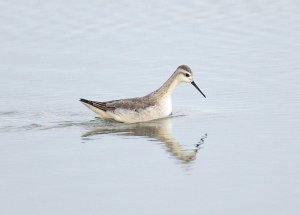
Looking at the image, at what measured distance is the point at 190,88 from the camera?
67.3 ft

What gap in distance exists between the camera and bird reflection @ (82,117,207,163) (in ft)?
50.3

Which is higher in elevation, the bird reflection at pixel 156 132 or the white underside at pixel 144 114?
the white underside at pixel 144 114

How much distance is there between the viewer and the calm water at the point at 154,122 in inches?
512

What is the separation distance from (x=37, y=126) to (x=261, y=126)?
13.7 feet

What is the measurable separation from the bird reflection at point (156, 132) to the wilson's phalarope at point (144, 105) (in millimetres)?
177

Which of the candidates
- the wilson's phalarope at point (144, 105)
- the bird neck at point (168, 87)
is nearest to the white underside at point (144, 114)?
the wilson's phalarope at point (144, 105)

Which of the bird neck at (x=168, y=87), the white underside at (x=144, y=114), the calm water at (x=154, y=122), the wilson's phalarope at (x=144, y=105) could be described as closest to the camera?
the calm water at (x=154, y=122)

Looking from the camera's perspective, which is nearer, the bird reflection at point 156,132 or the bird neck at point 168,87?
the bird reflection at point 156,132

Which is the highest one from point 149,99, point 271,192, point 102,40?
point 102,40

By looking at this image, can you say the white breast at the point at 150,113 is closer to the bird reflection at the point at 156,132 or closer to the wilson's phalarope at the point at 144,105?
the wilson's phalarope at the point at 144,105

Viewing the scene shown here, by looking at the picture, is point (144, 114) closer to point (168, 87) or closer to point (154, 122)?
point (154, 122)

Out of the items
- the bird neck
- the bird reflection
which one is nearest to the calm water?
the bird reflection

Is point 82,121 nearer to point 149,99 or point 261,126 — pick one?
point 149,99

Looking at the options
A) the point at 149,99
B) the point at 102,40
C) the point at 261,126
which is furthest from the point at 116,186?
the point at 102,40
